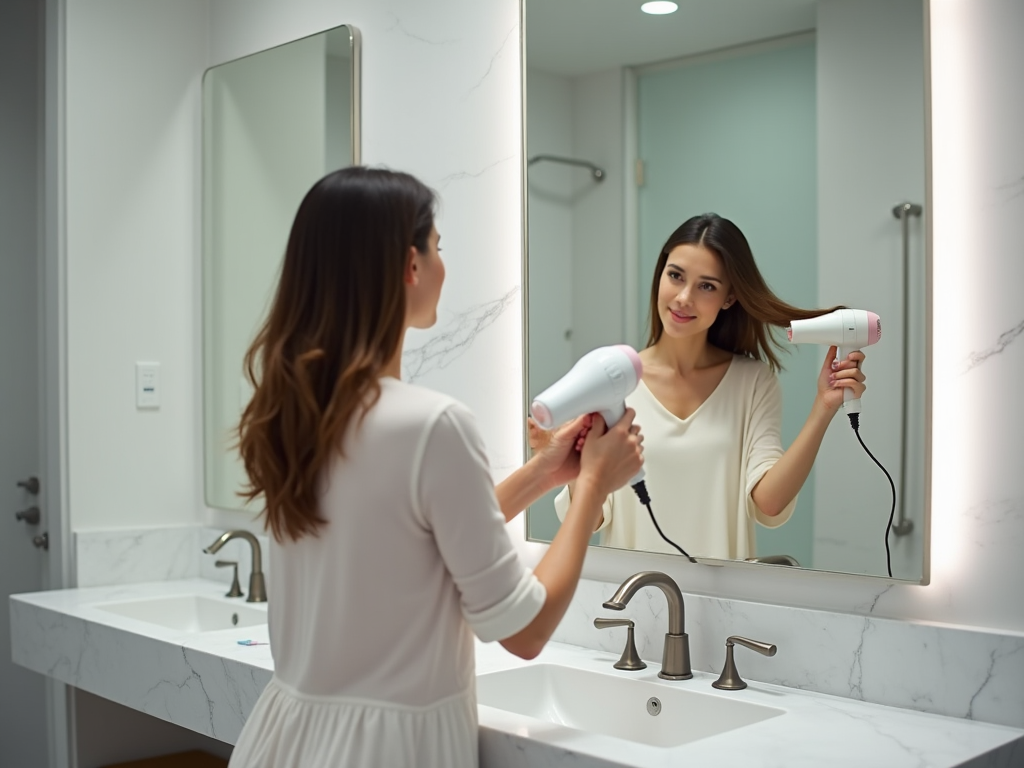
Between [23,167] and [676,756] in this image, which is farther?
[23,167]

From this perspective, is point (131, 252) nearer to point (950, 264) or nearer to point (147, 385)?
point (147, 385)

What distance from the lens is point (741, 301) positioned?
1.84 metres

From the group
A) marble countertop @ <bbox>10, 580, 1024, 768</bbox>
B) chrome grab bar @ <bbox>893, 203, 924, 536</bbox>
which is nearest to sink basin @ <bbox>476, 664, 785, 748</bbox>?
marble countertop @ <bbox>10, 580, 1024, 768</bbox>

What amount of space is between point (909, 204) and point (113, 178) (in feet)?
6.44

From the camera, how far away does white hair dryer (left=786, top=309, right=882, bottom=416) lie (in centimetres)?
167

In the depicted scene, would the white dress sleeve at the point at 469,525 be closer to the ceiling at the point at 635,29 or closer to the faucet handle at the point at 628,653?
the faucet handle at the point at 628,653

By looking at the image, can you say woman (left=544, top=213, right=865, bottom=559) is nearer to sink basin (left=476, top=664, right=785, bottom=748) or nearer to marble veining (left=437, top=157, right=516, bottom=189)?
sink basin (left=476, top=664, right=785, bottom=748)

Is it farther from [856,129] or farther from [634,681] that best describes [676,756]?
[856,129]

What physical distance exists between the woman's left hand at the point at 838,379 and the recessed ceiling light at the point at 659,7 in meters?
0.64

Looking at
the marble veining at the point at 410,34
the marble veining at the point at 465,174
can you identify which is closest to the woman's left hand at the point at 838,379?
the marble veining at the point at 465,174

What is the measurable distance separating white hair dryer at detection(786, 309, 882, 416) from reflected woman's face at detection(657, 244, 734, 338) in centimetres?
17

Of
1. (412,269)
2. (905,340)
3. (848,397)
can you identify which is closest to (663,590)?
(848,397)

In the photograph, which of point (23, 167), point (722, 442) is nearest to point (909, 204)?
point (722, 442)

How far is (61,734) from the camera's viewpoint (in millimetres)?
2711
